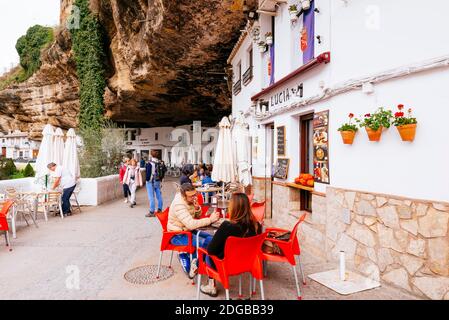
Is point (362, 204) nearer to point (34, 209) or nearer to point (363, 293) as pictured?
point (363, 293)

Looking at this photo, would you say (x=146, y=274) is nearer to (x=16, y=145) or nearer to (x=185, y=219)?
(x=185, y=219)

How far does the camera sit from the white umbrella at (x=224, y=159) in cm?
853

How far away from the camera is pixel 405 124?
3654 mm

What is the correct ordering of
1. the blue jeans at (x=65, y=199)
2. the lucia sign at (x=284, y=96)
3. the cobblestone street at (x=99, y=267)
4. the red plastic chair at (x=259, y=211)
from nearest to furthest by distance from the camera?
1. the cobblestone street at (x=99, y=267)
2. the red plastic chair at (x=259, y=211)
3. the lucia sign at (x=284, y=96)
4. the blue jeans at (x=65, y=199)

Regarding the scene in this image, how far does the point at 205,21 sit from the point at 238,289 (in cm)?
869

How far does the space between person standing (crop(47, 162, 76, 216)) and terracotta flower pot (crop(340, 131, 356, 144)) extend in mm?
7780

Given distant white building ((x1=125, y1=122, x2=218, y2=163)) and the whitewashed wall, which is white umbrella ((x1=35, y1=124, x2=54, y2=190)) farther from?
distant white building ((x1=125, y1=122, x2=218, y2=163))

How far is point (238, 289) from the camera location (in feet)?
13.3

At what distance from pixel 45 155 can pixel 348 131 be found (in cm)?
925

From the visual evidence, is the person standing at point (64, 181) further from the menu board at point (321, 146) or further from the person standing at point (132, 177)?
the menu board at point (321, 146)

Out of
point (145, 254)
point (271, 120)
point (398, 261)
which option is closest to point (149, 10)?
point (271, 120)

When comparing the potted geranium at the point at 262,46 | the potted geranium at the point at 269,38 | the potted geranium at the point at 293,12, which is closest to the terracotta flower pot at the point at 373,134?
the potted geranium at the point at 293,12

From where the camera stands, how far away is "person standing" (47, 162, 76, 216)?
8875 millimetres

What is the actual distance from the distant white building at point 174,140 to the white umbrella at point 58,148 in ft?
Answer: 54.4
